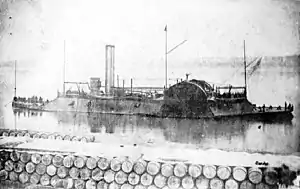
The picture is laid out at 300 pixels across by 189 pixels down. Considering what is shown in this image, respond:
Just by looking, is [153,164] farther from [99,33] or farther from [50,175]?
[99,33]

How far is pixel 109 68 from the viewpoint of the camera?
2660 millimetres

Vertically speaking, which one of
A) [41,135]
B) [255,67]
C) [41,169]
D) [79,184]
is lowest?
[79,184]

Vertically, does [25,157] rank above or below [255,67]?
below

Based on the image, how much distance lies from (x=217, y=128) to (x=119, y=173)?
0.81 meters

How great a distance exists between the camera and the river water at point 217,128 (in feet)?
7.64

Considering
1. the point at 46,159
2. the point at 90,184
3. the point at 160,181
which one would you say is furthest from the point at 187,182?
the point at 46,159

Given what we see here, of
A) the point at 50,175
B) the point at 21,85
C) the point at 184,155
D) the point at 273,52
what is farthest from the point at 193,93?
the point at 21,85

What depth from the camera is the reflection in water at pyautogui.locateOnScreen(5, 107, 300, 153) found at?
7.67 feet

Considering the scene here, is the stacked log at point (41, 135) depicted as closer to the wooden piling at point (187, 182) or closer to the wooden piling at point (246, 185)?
the wooden piling at point (187, 182)

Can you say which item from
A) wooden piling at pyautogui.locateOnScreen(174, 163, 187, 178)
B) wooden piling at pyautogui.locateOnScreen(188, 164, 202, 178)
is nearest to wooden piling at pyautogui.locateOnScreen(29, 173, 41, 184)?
wooden piling at pyautogui.locateOnScreen(174, 163, 187, 178)

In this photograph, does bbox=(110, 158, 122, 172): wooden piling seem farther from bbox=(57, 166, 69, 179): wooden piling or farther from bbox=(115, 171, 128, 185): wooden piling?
bbox=(57, 166, 69, 179): wooden piling

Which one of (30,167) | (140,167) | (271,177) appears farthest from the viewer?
(30,167)

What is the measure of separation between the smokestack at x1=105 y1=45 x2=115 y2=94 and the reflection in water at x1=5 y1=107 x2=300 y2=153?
0.79ft

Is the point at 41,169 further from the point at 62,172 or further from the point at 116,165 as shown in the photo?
the point at 116,165
